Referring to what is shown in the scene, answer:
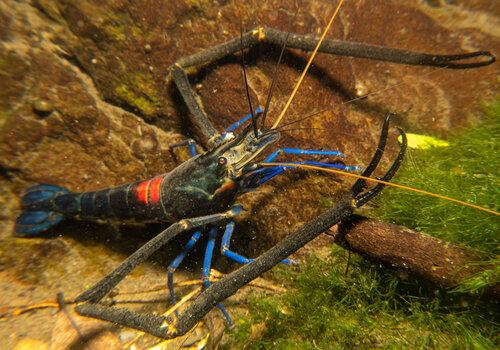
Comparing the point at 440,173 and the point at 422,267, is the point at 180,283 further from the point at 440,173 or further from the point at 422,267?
the point at 440,173

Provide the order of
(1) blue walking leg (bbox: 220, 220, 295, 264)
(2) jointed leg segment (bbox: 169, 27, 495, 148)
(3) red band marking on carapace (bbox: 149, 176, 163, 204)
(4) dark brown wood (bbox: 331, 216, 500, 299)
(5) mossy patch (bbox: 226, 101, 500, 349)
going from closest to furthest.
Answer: (4) dark brown wood (bbox: 331, 216, 500, 299) → (5) mossy patch (bbox: 226, 101, 500, 349) → (2) jointed leg segment (bbox: 169, 27, 495, 148) → (1) blue walking leg (bbox: 220, 220, 295, 264) → (3) red band marking on carapace (bbox: 149, 176, 163, 204)

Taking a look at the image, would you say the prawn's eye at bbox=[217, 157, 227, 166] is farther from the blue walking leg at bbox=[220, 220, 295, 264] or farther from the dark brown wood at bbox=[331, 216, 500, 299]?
the dark brown wood at bbox=[331, 216, 500, 299]

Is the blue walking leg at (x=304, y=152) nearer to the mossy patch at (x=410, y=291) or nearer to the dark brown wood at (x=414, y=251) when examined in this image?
the mossy patch at (x=410, y=291)

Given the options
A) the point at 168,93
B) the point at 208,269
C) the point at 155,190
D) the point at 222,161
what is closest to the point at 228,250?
the point at 208,269

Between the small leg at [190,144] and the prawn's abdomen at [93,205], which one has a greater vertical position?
the small leg at [190,144]

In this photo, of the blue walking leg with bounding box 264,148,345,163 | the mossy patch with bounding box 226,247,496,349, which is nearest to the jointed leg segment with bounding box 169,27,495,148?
the blue walking leg with bounding box 264,148,345,163

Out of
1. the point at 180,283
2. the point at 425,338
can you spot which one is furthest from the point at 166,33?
the point at 425,338

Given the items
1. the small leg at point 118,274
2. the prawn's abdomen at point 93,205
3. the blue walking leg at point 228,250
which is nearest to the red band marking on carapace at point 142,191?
the prawn's abdomen at point 93,205
